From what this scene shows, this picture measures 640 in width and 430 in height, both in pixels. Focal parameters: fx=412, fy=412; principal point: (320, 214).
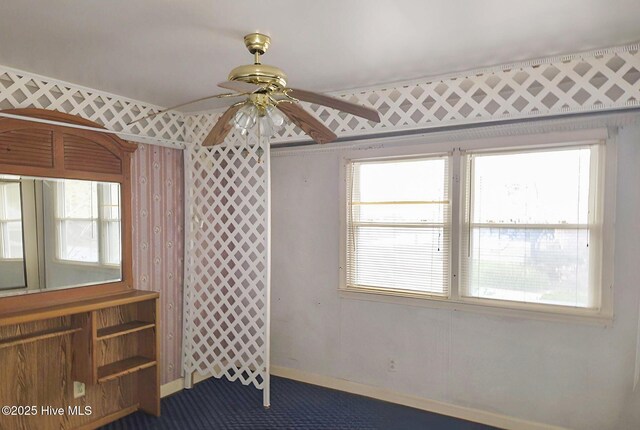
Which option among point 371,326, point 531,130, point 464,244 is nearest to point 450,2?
point 531,130

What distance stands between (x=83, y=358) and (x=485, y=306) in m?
2.78

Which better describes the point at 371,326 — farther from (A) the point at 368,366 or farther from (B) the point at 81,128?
(B) the point at 81,128

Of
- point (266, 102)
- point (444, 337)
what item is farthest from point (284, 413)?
point (266, 102)

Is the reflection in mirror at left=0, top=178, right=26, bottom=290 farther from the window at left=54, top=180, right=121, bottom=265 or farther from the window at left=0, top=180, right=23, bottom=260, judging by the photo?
the window at left=54, top=180, right=121, bottom=265

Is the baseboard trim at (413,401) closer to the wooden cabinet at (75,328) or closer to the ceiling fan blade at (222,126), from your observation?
the wooden cabinet at (75,328)

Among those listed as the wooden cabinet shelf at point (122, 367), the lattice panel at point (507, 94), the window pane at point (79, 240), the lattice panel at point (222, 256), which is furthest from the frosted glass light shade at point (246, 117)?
the wooden cabinet shelf at point (122, 367)

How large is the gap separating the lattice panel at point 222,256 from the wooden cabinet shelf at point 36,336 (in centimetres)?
110

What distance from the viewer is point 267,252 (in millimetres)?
3314

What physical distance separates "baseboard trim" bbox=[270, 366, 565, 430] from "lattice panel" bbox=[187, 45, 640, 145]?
6.72 ft

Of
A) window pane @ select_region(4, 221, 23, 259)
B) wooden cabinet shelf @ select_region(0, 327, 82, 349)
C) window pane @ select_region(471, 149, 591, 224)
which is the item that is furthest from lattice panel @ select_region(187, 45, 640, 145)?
wooden cabinet shelf @ select_region(0, 327, 82, 349)

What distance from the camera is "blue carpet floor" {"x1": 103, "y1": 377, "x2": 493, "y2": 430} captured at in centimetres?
298

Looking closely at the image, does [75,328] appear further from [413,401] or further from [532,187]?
[532,187]

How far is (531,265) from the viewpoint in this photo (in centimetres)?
281

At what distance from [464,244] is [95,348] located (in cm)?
265
